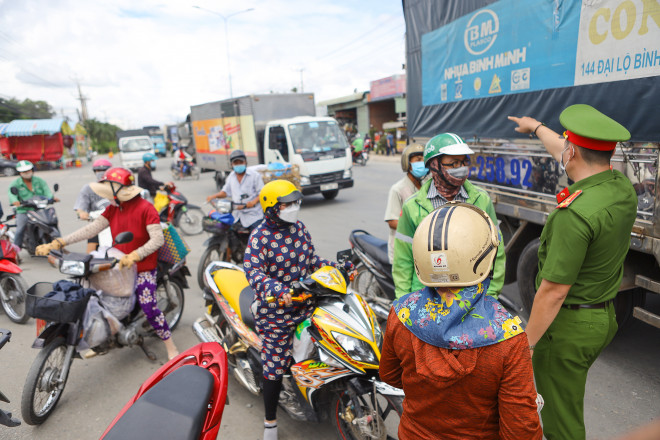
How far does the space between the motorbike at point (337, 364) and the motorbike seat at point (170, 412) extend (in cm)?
66

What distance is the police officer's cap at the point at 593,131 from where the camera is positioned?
71.2 inches

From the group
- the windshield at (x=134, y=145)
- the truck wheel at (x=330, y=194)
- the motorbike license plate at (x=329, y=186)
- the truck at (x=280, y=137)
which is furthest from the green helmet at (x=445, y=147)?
the windshield at (x=134, y=145)

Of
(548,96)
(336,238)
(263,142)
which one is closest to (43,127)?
(263,142)

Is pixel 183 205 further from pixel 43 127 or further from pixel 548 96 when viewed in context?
pixel 43 127

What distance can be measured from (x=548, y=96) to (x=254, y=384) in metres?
3.35

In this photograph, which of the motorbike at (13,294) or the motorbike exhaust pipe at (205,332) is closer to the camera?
the motorbike exhaust pipe at (205,332)

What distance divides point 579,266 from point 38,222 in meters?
8.07

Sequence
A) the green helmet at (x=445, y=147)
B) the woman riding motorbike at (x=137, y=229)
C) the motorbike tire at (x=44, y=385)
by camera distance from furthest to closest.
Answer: the woman riding motorbike at (x=137, y=229) < the motorbike tire at (x=44, y=385) < the green helmet at (x=445, y=147)

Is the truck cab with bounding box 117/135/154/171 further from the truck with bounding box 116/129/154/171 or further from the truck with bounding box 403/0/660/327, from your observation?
the truck with bounding box 403/0/660/327

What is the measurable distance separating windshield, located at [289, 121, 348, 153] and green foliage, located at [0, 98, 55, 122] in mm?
41963

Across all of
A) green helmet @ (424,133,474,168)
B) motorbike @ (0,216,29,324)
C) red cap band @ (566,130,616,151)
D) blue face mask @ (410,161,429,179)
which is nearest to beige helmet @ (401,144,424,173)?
blue face mask @ (410,161,429,179)

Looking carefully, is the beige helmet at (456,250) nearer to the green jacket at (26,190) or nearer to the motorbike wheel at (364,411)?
the motorbike wheel at (364,411)

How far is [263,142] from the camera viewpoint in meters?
13.3

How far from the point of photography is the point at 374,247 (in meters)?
4.24
